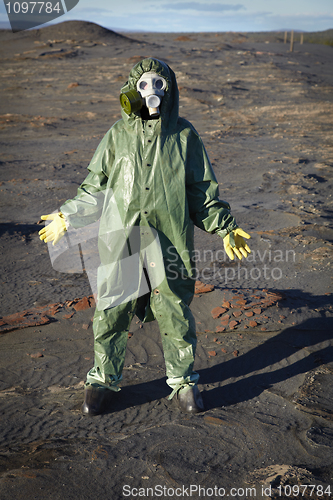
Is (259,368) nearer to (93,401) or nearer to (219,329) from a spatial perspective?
(219,329)

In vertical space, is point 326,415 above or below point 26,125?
below

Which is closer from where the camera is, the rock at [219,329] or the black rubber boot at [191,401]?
the black rubber boot at [191,401]

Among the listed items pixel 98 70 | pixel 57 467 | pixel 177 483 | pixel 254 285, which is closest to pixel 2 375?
pixel 57 467

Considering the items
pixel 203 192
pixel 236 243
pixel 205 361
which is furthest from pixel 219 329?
pixel 203 192

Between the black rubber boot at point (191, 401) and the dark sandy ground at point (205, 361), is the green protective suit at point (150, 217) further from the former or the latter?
the dark sandy ground at point (205, 361)

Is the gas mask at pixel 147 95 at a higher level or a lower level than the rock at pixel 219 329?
higher

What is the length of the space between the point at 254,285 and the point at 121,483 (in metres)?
2.43

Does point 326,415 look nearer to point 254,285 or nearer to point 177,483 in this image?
point 177,483

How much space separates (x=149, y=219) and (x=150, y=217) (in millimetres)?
13

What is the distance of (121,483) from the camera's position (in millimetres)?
1902

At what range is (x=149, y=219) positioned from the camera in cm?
223

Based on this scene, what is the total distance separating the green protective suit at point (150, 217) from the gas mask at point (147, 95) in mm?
36

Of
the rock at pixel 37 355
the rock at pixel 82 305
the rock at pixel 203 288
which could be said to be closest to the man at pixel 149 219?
the rock at pixel 37 355

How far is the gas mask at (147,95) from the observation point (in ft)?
6.80
